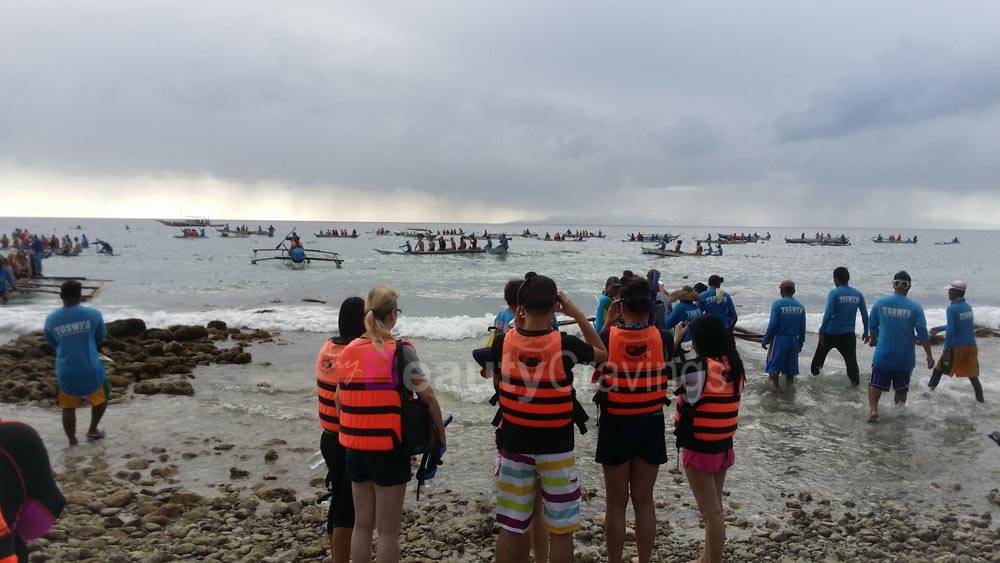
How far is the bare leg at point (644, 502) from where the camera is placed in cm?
363

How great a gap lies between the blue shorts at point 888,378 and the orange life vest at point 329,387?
6949mm

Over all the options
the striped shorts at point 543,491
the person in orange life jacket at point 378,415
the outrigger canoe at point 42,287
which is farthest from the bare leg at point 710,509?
the outrigger canoe at point 42,287

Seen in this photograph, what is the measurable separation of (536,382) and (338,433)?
1348mm

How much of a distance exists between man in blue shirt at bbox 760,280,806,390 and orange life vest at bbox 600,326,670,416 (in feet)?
19.3

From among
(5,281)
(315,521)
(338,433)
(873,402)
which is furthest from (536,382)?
(5,281)

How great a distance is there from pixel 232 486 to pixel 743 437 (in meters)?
5.91

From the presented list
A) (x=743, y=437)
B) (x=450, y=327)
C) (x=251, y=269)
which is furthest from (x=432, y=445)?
(x=251, y=269)

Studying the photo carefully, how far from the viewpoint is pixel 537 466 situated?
3281mm

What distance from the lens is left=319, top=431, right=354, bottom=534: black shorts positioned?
11.7 ft

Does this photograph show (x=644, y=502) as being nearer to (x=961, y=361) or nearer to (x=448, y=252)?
(x=961, y=361)

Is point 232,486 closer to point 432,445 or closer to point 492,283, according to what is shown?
point 432,445

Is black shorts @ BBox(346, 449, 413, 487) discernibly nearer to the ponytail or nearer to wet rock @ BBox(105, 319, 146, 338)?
the ponytail

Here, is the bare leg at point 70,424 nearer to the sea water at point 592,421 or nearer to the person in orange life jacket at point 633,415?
the sea water at point 592,421

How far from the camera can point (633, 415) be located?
11.8ft
